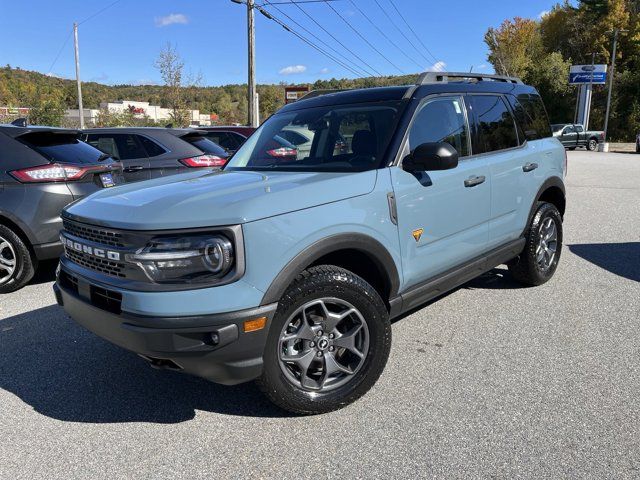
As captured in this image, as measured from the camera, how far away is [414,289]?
11.1 ft

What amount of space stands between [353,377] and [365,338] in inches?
9.3

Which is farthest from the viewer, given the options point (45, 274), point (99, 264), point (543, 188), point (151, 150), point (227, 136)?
point (227, 136)

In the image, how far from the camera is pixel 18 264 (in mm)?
5098

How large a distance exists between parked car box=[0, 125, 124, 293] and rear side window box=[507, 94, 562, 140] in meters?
4.24

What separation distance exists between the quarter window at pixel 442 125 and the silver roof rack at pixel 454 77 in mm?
205

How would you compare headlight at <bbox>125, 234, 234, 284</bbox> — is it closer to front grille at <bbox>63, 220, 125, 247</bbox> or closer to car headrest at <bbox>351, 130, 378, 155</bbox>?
front grille at <bbox>63, 220, 125, 247</bbox>

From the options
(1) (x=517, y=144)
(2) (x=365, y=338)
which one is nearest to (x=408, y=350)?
(2) (x=365, y=338)


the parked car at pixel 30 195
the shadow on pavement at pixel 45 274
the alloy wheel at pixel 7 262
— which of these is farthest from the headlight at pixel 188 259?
the shadow on pavement at pixel 45 274

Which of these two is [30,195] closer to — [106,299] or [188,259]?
[106,299]

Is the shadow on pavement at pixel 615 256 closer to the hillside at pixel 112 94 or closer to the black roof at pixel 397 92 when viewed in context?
the black roof at pixel 397 92

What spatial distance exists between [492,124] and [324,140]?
1.47m

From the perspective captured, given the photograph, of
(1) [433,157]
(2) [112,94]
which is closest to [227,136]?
(1) [433,157]

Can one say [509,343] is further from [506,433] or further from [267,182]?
[267,182]

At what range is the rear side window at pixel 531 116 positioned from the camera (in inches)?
183
